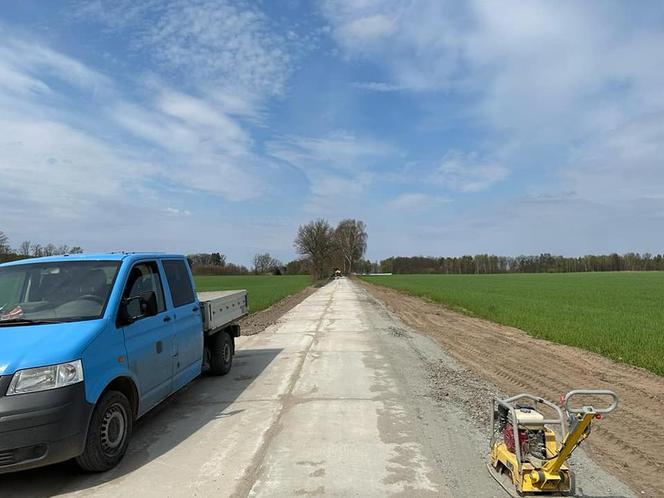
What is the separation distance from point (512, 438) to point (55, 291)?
4.83 meters

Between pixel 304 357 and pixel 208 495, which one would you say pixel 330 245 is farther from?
pixel 208 495

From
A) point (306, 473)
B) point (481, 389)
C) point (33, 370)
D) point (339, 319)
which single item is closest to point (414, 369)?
point (481, 389)

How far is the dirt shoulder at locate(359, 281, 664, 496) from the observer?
16.7 feet

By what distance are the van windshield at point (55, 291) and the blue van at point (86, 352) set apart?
Result: 0.01 metres

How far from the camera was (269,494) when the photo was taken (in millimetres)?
4121

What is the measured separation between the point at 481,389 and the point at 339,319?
10.9 metres

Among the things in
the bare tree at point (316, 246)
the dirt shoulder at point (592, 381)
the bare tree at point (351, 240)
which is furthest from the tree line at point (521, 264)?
the dirt shoulder at point (592, 381)

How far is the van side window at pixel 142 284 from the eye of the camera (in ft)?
18.1

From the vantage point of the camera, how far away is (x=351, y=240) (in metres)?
133

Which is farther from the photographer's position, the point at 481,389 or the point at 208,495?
the point at 481,389

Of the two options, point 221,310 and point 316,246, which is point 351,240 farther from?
point 221,310

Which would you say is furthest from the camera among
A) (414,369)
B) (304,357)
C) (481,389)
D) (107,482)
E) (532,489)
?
(304,357)

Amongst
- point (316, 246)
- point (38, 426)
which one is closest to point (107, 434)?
point (38, 426)

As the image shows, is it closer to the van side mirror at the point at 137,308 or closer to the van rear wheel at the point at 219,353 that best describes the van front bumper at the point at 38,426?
the van side mirror at the point at 137,308
